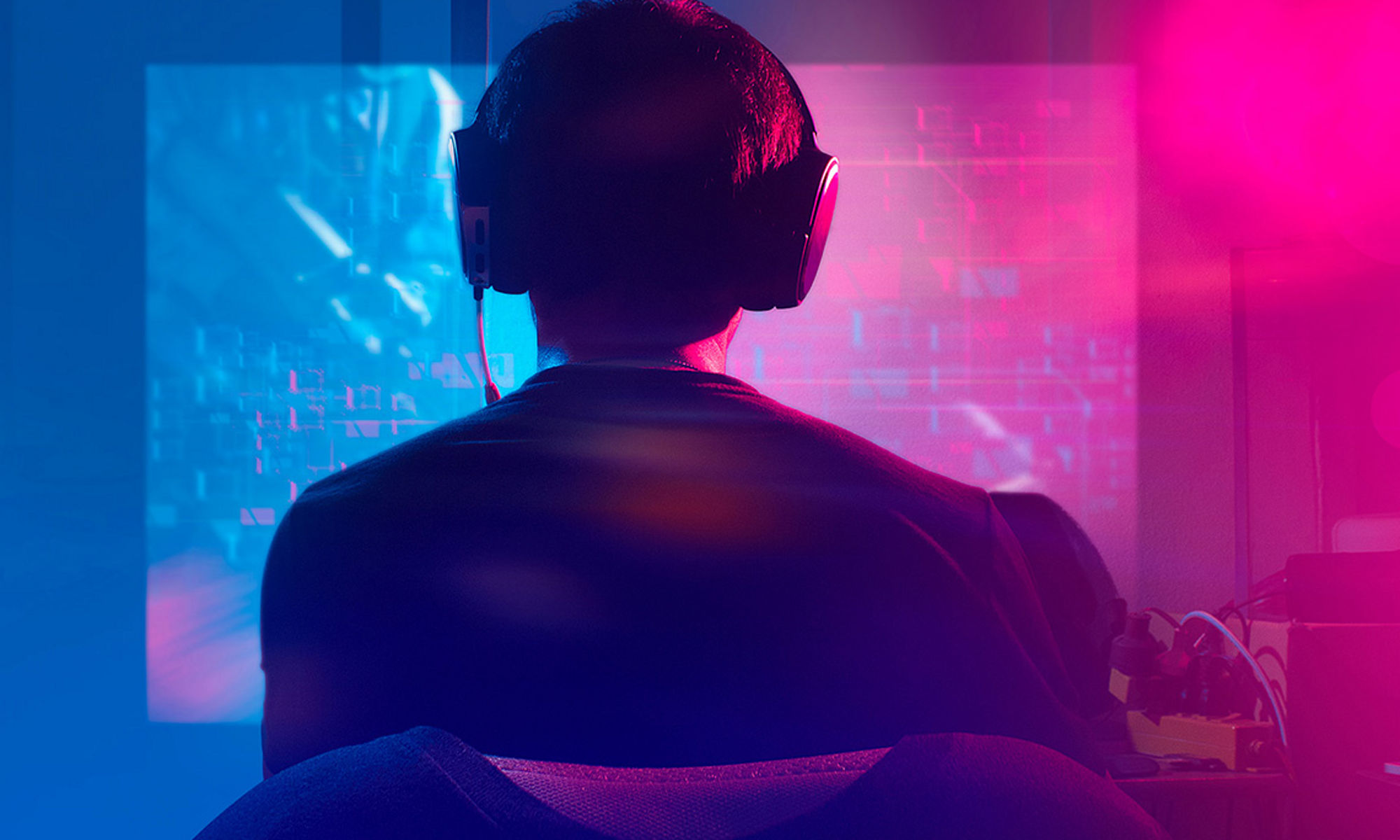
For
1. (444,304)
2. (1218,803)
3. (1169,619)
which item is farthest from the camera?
(444,304)

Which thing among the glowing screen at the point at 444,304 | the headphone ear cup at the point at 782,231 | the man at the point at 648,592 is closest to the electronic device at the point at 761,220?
the headphone ear cup at the point at 782,231

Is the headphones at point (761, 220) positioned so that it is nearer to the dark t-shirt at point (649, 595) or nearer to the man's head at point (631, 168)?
the man's head at point (631, 168)

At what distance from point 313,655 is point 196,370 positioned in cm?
135

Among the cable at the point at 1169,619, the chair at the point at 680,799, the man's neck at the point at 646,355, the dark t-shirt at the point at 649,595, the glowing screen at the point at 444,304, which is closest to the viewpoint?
the chair at the point at 680,799

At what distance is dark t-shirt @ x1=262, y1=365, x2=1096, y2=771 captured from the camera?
508 mm

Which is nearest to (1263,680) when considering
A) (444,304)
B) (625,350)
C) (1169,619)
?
(1169,619)

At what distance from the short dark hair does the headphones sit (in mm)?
25

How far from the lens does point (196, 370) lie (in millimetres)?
1664

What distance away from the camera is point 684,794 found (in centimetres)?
30

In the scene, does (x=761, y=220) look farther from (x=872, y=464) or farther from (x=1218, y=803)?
(x=1218, y=803)

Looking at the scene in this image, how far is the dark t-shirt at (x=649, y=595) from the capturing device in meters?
0.51

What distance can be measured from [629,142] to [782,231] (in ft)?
0.52

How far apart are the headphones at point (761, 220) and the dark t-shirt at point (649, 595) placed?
0.16 m

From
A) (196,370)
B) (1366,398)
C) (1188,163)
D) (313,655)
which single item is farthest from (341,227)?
(1366,398)
